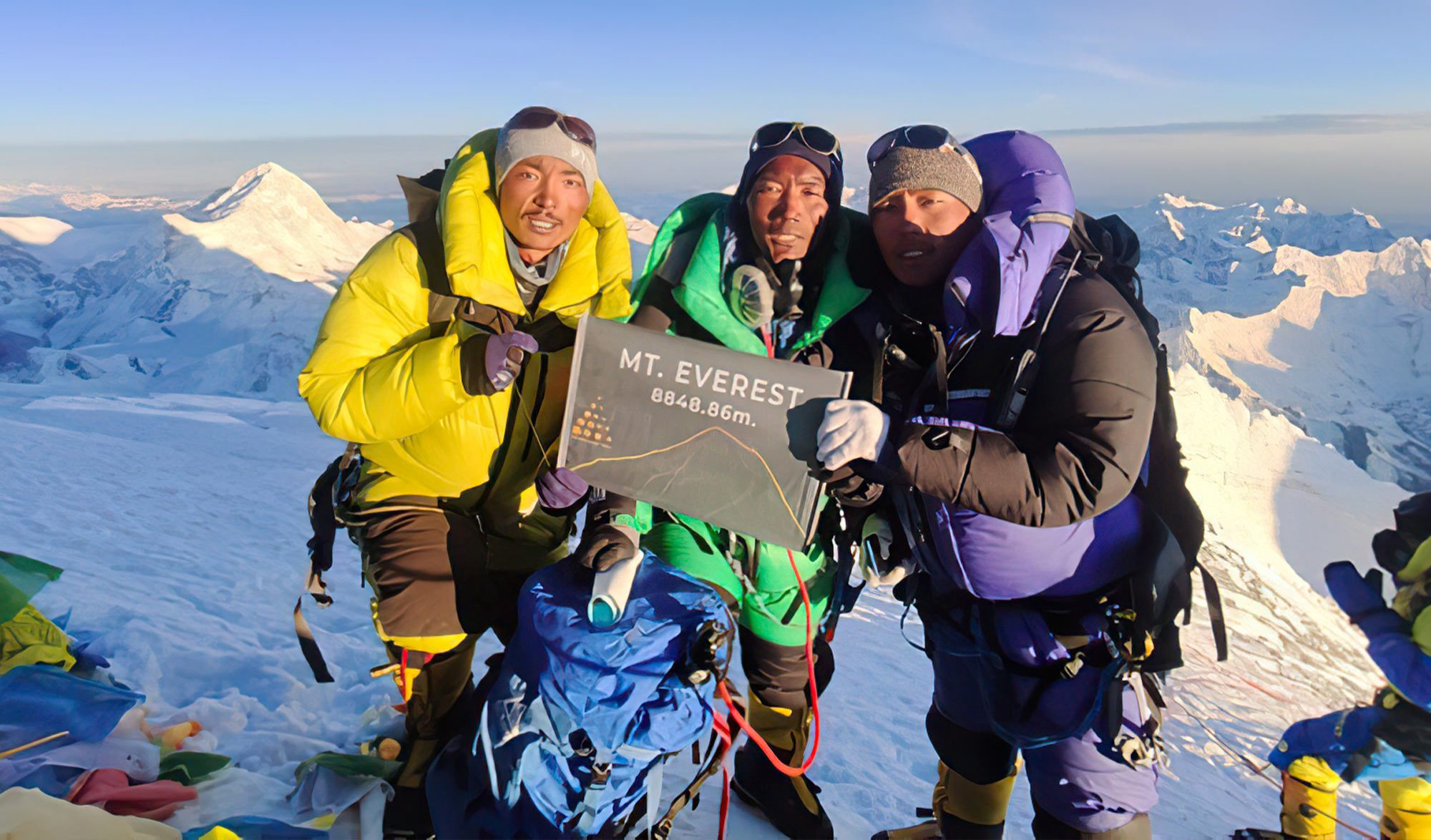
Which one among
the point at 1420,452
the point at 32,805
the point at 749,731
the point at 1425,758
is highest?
the point at 749,731

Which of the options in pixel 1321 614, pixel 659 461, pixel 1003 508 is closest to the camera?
pixel 1003 508

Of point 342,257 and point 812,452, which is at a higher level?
point 812,452

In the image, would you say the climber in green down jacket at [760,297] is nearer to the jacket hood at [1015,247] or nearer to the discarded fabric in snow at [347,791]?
the jacket hood at [1015,247]

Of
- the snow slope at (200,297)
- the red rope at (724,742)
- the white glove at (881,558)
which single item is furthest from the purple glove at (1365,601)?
the snow slope at (200,297)

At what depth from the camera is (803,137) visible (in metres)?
2.86

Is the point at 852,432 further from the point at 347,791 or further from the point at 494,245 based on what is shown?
the point at 347,791

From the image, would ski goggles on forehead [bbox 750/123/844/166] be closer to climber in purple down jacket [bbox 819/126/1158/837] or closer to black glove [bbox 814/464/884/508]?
climber in purple down jacket [bbox 819/126/1158/837]

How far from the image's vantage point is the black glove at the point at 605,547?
2512 mm

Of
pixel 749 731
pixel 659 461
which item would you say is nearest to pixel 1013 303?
pixel 659 461

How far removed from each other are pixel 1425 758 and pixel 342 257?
107m

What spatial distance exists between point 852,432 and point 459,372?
1.38 metres

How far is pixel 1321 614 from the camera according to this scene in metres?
27.3

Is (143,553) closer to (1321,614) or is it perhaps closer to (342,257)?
(1321,614)

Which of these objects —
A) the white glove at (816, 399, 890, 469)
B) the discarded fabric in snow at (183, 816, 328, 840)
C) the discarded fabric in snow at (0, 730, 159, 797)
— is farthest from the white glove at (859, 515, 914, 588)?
the discarded fabric in snow at (0, 730, 159, 797)
